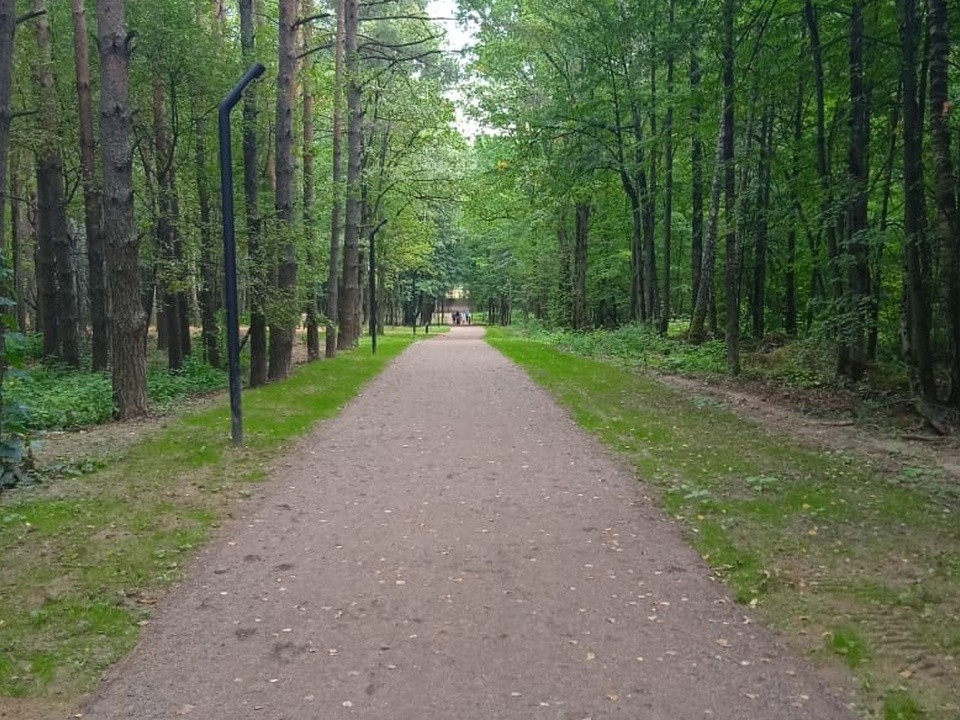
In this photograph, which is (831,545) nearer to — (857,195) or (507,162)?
(857,195)

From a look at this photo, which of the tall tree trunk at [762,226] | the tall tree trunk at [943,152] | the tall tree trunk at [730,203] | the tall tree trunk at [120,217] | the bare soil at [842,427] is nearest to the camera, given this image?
the bare soil at [842,427]

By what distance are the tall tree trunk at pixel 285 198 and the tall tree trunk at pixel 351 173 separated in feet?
13.5

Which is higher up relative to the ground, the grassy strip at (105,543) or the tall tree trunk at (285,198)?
the tall tree trunk at (285,198)

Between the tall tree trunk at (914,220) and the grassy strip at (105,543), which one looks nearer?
the grassy strip at (105,543)

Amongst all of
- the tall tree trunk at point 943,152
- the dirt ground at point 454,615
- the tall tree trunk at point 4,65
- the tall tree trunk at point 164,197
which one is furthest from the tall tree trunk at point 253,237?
the tall tree trunk at point 943,152

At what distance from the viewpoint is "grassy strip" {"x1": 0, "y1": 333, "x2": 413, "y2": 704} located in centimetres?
380

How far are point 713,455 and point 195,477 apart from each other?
5512 mm

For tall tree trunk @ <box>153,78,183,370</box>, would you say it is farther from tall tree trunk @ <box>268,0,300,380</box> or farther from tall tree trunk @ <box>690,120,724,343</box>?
tall tree trunk @ <box>690,120,724,343</box>

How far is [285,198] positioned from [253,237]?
1.18 meters

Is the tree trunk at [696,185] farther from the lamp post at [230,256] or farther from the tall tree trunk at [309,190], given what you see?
the lamp post at [230,256]

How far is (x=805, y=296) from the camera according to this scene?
2205 cm

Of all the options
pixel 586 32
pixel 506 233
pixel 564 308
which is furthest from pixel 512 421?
pixel 506 233

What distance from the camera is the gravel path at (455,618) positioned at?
3.37 metres

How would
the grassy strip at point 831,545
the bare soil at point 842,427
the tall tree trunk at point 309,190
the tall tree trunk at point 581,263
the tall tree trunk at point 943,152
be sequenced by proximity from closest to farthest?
the grassy strip at point 831,545 → the bare soil at point 842,427 → the tall tree trunk at point 943,152 → the tall tree trunk at point 309,190 → the tall tree trunk at point 581,263
